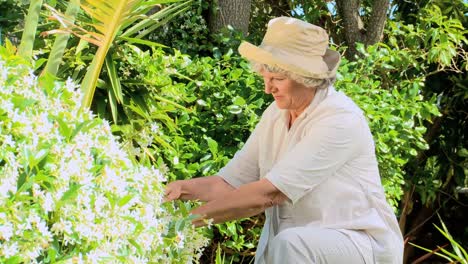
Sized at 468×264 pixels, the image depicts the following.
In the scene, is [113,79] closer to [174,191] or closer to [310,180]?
[174,191]

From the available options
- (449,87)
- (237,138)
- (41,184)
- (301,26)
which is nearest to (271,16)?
(449,87)

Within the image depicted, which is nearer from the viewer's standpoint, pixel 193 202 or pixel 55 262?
pixel 55 262

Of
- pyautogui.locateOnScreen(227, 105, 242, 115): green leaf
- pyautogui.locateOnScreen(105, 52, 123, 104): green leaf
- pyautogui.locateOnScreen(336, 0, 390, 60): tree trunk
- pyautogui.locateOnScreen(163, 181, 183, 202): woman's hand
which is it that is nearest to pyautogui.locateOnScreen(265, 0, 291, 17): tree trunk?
pyautogui.locateOnScreen(336, 0, 390, 60): tree trunk

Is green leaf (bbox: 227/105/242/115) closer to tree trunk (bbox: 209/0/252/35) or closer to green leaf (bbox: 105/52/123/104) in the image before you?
green leaf (bbox: 105/52/123/104)

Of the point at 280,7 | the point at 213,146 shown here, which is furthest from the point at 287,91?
the point at 280,7

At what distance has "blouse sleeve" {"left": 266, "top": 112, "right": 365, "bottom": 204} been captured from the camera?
122 inches

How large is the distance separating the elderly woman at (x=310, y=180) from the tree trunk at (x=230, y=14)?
2905 millimetres

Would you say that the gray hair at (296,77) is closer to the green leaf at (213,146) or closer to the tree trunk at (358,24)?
the green leaf at (213,146)

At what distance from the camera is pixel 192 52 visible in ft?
19.9

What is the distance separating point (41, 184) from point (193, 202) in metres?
1.36

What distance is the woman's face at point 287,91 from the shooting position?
319 centimetres

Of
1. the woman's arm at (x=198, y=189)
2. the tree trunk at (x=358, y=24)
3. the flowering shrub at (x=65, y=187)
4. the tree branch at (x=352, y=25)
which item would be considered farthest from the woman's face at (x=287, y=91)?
the tree branch at (x=352, y=25)

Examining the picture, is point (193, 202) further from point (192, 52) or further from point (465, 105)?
point (465, 105)

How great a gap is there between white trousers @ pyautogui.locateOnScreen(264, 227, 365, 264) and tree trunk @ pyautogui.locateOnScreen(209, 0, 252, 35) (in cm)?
328
